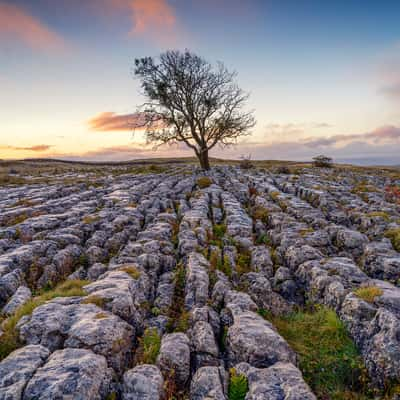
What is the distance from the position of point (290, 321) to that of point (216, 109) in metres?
41.8

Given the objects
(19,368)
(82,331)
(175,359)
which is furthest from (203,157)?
(19,368)

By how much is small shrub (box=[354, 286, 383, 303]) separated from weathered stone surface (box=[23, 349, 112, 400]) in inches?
327

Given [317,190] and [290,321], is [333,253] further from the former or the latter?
[317,190]

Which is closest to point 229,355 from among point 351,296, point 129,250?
point 351,296

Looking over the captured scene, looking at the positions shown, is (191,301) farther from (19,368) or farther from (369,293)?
(369,293)

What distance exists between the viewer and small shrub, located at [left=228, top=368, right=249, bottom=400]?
19.3 feet

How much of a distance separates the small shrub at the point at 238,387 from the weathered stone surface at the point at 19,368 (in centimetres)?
445

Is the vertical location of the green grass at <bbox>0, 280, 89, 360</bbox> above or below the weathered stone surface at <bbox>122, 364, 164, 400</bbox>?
above

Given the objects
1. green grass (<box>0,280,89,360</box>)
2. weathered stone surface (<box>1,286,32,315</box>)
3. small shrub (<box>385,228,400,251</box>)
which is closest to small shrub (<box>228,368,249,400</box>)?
green grass (<box>0,280,89,360</box>)

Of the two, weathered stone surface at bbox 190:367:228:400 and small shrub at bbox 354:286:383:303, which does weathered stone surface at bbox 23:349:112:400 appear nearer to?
weathered stone surface at bbox 190:367:228:400

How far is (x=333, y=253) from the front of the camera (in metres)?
14.0

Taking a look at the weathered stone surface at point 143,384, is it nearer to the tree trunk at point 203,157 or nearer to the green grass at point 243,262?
the green grass at point 243,262

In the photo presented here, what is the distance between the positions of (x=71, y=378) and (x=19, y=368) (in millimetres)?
1355

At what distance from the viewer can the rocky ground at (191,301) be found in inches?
242
